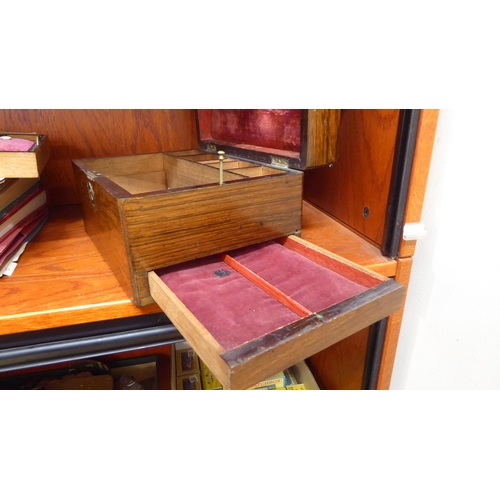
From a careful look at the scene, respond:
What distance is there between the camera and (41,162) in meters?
0.69

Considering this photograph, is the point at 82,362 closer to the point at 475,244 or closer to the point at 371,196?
the point at 371,196

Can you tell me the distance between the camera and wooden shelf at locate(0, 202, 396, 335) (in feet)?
1.69

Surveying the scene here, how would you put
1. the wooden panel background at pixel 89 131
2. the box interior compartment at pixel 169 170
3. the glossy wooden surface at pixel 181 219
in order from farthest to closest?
1. the wooden panel background at pixel 89 131
2. the box interior compartment at pixel 169 170
3. the glossy wooden surface at pixel 181 219

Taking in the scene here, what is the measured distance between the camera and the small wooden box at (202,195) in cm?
51

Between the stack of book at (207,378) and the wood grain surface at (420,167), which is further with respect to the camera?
the stack of book at (207,378)

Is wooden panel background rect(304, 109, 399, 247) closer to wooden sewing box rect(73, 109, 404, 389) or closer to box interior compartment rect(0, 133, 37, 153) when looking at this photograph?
wooden sewing box rect(73, 109, 404, 389)

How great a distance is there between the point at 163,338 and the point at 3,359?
216mm

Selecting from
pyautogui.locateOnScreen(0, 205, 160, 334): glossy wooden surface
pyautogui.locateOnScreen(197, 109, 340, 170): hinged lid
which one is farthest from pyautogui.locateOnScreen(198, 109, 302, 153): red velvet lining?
pyautogui.locateOnScreen(0, 205, 160, 334): glossy wooden surface

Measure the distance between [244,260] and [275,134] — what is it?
314 mm

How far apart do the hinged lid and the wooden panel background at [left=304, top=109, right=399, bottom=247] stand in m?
0.06

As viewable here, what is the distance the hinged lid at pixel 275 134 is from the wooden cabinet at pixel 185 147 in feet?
0.22

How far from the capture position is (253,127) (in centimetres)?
85

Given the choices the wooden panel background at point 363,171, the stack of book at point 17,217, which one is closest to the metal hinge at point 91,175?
the stack of book at point 17,217

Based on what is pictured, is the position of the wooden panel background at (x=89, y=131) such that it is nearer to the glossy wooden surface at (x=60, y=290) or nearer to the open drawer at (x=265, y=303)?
the glossy wooden surface at (x=60, y=290)
